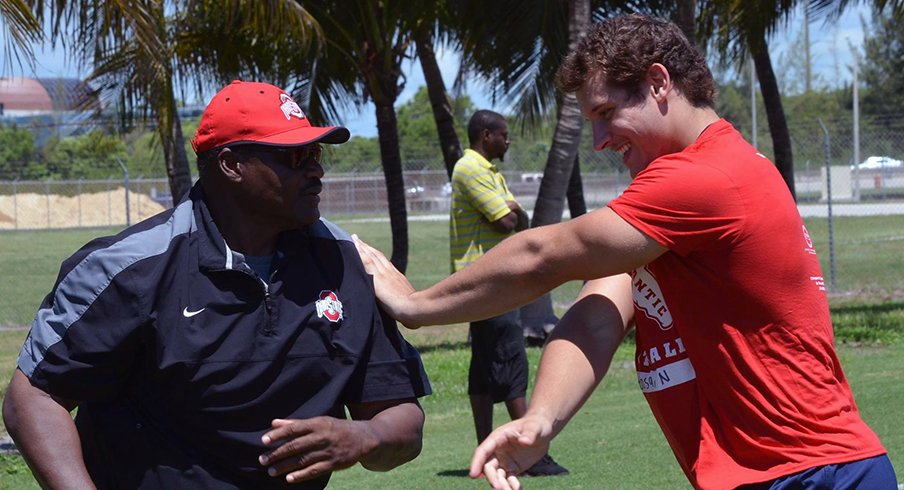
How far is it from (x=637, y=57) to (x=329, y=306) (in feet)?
3.26

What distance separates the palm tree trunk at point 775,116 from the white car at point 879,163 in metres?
13.4

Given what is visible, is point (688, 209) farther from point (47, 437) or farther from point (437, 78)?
point (437, 78)

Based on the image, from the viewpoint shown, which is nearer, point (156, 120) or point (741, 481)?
point (741, 481)

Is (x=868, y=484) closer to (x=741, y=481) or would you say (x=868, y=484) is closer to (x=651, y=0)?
(x=741, y=481)

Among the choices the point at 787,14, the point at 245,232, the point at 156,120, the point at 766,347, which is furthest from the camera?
the point at 787,14

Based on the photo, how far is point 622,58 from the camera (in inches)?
113

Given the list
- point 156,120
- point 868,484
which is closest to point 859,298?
point 156,120

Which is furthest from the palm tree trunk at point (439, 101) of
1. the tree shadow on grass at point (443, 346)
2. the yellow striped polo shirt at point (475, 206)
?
the yellow striped polo shirt at point (475, 206)

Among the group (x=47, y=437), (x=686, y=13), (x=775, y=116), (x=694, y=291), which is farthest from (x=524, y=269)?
(x=775, y=116)

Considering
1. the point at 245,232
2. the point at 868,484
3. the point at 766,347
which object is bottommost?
the point at 868,484

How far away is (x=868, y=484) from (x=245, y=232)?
1.65 m

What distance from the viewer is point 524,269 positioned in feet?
9.70

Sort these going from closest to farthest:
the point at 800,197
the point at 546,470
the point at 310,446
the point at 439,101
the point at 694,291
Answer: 1. the point at 694,291
2. the point at 310,446
3. the point at 546,470
4. the point at 439,101
5. the point at 800,197

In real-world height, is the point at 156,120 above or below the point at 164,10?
below
